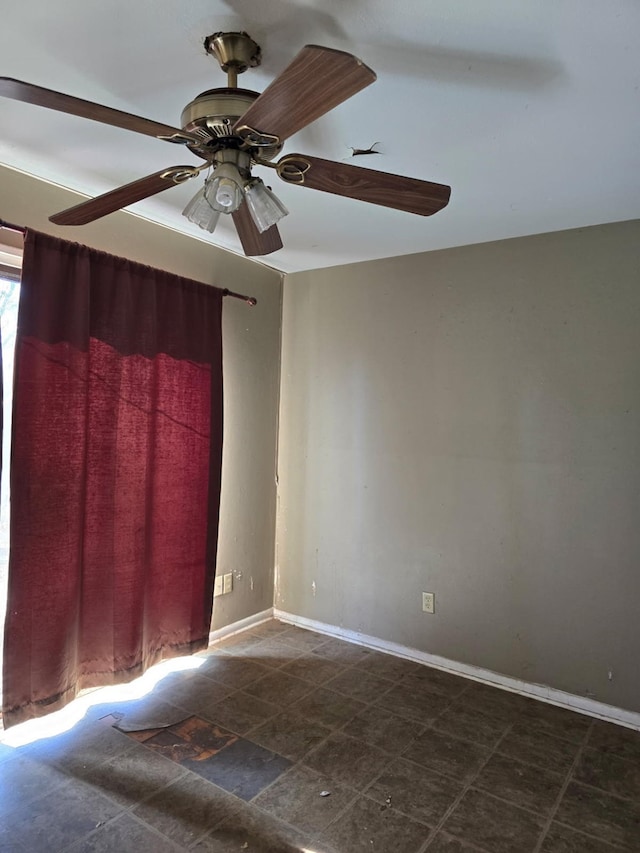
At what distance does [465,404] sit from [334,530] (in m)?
1.11

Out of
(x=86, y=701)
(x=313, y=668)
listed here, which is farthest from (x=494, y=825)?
(x=86, y=701)

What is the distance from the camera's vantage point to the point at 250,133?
1.20 meters

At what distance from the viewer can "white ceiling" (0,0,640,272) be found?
125 centimetres

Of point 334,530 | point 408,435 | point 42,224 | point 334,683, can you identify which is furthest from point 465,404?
point 42,224

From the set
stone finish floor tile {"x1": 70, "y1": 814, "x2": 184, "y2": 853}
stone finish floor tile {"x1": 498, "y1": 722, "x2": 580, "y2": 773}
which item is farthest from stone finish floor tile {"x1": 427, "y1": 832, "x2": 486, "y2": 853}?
stone finish floor tile {"x1": 70, "y1": 814, "x2": 184, "y2": 853}

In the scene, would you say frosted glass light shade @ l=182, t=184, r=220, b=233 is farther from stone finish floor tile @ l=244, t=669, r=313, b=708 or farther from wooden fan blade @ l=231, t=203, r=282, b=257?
stone finish floor tile @ l=244, t=669, r=313, b=708

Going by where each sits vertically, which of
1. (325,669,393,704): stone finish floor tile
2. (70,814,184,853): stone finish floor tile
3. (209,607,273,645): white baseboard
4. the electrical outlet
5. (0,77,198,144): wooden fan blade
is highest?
(0,77,198,144): wooden fan blade

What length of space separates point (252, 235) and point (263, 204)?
0.41 meters

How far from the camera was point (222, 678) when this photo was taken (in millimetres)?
2619

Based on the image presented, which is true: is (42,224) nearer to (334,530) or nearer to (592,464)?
(334,530)

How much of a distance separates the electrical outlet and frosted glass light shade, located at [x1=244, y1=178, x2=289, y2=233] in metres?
2.14

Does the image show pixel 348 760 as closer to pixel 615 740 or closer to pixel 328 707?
pixel 328 707

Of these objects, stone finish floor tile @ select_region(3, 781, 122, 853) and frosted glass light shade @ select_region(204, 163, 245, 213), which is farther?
stone finish floor tile @ select_region(3, 781, 122, 853)

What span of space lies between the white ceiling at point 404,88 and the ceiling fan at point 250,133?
0.48ft
